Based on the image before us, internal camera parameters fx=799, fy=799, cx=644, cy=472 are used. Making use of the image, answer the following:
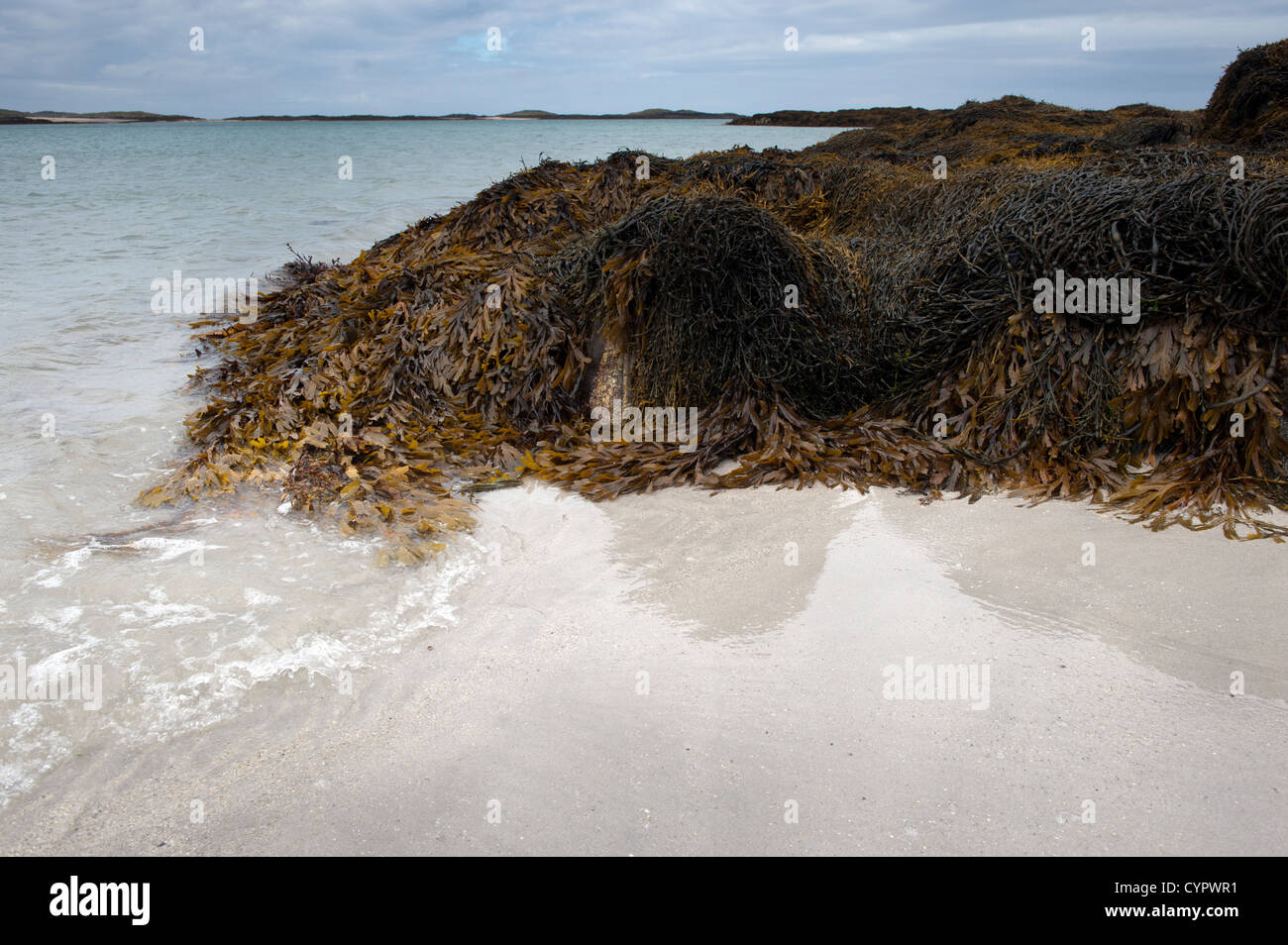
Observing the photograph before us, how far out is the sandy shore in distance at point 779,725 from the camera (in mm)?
1692

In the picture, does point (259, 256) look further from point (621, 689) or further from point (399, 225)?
point (621, 689)

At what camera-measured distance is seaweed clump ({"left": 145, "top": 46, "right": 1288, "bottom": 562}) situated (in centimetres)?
322

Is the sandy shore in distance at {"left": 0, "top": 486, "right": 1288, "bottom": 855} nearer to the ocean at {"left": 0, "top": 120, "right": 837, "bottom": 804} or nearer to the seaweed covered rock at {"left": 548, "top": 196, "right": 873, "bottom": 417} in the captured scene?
the ocean at {"left": 0, "top": 120, "right": 837, "bottom": 804}

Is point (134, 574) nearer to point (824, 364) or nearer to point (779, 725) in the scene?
point (779, 725)

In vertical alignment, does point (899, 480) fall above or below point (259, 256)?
below

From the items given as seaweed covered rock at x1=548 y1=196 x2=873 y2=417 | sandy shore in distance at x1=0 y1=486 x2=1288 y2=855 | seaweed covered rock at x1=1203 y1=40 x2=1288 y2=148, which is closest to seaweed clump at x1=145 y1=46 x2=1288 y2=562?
seaweed covered rock at x1=548 y1=196 x2=873 y2=417

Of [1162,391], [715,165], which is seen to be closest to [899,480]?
[1162,391]

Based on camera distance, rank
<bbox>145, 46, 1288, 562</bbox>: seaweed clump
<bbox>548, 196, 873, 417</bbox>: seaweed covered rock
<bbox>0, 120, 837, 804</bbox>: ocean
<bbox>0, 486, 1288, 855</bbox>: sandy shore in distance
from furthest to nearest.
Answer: <bbox>548, 196, 873, 417</bbox>: seaweed covered rock < <bbox>145, 46, 1288, 562</bbox>: seaweed clump < <bbox>0, 120, 837, 804</bbox>: ocean < <bbox>0, 486, 1288, 855</bbox>: sandy shore in distance

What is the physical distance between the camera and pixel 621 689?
218cm

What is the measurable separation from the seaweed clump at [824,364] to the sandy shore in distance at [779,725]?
0.59 metres

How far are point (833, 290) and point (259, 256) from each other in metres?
8.29

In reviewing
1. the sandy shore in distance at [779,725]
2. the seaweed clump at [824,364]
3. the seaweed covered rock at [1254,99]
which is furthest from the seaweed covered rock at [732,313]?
the seaweed covered rock at [1254,99]

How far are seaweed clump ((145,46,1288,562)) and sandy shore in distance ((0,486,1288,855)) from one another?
585 millimetres

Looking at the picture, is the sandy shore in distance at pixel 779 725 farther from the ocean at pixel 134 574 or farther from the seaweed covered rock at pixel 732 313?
the seaweed covered rock at pixel 732 313
